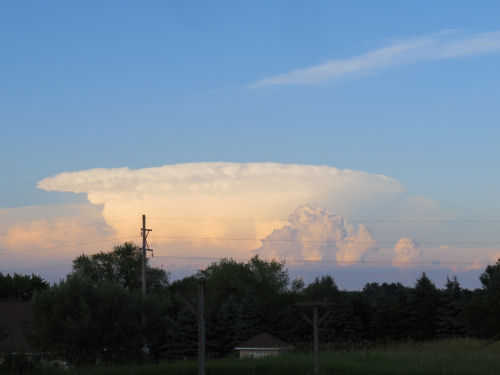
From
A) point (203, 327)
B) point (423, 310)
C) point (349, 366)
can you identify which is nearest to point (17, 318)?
point (349, 366)

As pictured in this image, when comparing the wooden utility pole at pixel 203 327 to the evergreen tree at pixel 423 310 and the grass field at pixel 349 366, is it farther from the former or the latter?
the evergreen tree at pixel 423 310

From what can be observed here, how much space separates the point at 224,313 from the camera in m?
71.3

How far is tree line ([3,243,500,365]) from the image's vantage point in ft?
143

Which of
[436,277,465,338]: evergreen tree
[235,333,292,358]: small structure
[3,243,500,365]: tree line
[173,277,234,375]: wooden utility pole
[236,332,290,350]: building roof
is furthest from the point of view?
[436,277,465,338]: evergreen tree

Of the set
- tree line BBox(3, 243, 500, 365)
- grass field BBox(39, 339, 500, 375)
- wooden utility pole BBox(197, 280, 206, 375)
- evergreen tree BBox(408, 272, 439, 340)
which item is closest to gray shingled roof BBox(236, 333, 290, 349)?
tree line BBox(3, 243, 500, 365)

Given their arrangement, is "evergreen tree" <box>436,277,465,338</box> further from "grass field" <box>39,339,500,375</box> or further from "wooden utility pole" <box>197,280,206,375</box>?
"wooden utility pole" <box>197,280,206,375</box>

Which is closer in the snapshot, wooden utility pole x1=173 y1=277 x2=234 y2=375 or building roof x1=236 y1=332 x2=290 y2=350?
wooden utility pole x1=173 y1=277 x2=234 y2=375

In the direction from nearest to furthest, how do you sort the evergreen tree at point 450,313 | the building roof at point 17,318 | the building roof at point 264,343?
the building roof at point 17,318
the building roof at point 264,343
the evergreen tree at point 450,313

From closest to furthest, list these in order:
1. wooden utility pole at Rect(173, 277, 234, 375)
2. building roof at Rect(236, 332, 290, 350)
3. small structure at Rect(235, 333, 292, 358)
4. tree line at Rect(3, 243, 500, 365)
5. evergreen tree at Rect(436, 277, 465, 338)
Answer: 1. wooden utility pole at Rect(173, 277, 234, 375)
2. tree line at Rect(3, 243, 500, 365)
3. small structure at Rect(235, 333, 292, 358)
4. building roof at Rect(236, 332, 290, 350)
5. evergreen tree at Rect(436, 277, 465, 338)

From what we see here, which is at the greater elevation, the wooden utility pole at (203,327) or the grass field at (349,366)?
the wooden utility pole at (203,327)

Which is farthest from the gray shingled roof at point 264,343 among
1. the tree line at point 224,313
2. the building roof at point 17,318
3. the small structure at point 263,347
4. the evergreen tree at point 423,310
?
the evergreen tree at point 423,310

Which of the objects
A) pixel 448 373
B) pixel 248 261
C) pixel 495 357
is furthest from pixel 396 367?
pixel 248 261

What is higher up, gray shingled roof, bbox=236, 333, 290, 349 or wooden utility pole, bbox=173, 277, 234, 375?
wooden utility pole, bbox=173, 277, 234, 375

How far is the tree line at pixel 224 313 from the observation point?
43594 millimetres
